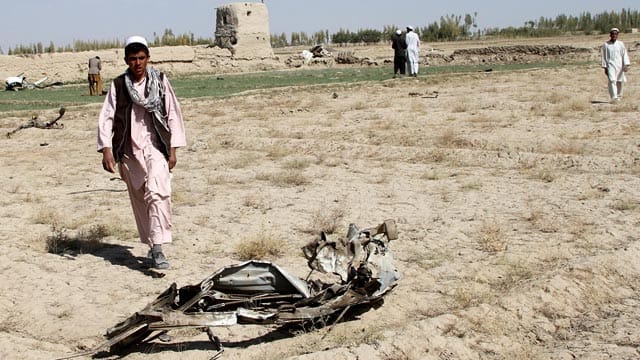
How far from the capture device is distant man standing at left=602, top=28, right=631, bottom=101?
1316cm

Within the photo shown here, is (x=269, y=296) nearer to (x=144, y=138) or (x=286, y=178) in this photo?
(x=144, y=138)

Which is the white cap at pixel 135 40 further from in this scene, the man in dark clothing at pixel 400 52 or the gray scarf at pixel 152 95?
the man in dark clothing at pixel 400 52

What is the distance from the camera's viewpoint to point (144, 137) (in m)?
5.36

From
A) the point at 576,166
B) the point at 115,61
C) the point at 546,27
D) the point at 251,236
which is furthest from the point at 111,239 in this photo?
the point at 546,27

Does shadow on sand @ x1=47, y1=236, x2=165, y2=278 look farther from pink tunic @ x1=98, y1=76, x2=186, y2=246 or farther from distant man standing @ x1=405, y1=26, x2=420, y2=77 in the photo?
distant man standing @ x1=405, y1=26, x2=420, y2=77

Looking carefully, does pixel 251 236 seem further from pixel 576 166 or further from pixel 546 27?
pixel 546 27

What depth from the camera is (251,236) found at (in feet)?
19.9

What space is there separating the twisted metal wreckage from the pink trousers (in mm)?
1076

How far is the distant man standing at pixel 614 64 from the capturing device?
13164 millimetres

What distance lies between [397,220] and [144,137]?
228 cm

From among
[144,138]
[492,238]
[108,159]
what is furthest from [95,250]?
[492,238]

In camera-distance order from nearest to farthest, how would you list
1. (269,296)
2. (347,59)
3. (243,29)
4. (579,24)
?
(269,296) → (243,29) → (347,59) → (579,24)

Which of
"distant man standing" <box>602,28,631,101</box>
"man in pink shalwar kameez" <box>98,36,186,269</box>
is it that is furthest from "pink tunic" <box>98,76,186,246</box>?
"distant man standing" <box>602,28,631,101</box>

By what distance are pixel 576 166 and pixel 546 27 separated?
44415 millimetres
